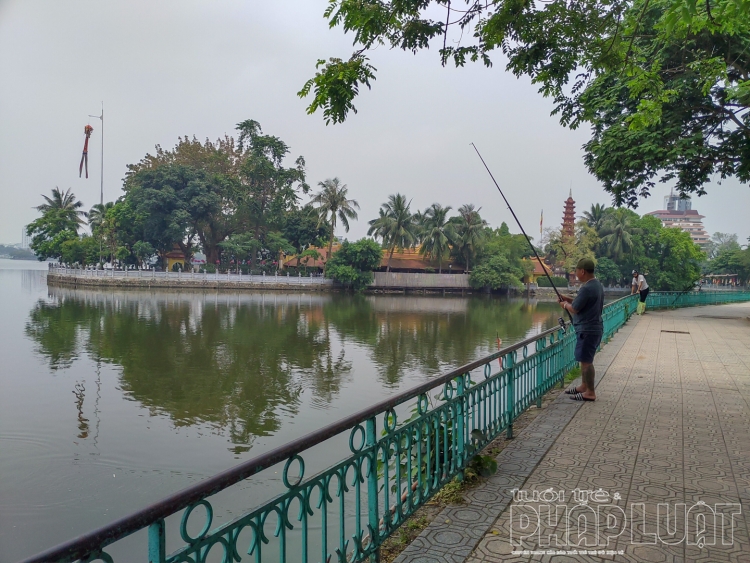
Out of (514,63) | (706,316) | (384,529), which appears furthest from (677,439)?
(706,316)

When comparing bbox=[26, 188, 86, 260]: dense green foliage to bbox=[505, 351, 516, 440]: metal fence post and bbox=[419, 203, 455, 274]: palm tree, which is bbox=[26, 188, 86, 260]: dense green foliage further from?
bbox=[505, 351, 516, 440]: metal fence post

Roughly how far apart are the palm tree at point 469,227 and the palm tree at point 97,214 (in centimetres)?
3457

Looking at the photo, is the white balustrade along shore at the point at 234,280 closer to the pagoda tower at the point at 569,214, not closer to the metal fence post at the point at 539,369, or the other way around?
the pagoda tower at the point at 569,214

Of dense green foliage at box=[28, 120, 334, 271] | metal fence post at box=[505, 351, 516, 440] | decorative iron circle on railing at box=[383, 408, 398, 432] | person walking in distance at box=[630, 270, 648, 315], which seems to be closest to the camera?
decorative iron circle on railing at box=[383, 408, 398, 432]

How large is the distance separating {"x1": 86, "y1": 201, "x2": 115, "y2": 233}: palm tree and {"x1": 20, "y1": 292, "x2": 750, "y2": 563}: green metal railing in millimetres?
55275

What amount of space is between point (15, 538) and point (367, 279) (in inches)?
1806

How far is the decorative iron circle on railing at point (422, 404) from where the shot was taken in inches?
136

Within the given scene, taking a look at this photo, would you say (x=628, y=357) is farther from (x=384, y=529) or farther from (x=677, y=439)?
(x=384, y=529)

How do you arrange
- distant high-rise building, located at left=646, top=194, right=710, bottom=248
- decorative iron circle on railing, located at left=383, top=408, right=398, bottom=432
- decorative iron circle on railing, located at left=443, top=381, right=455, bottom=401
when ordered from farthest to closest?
distant high-rise building, located at left=646, top=194, right=710, bottom=248 → decorative iron circle on railing, located at left=443, top=381, right=455, bottom=401 → decorative iron circle on railing, located at left=383, top=408, right=398, bottom=432

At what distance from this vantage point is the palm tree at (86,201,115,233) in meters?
55.2

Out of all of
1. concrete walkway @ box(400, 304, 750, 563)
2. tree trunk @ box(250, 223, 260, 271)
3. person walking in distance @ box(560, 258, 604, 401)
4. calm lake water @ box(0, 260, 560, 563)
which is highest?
tree trunk @ box(250, 223, 260, 271)

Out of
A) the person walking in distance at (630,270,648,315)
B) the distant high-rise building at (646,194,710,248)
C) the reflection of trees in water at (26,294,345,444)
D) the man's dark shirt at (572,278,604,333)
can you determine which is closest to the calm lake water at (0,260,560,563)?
the reflection of trees in water at (26,294,345,444)

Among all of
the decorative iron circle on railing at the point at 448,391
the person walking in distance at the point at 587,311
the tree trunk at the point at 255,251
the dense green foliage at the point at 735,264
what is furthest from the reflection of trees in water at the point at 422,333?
the dense green foliage at the point at 735,264

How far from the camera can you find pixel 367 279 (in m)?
51.2
